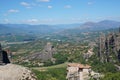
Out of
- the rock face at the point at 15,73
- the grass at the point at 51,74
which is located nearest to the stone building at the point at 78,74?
the grass at the point at 51,74

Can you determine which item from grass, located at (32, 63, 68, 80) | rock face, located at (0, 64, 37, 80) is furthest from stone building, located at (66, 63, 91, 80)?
rock face, located at (0, 64, 37, 80)

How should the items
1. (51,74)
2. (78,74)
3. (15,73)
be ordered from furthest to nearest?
(51,74) → (78,74) → (15,73)

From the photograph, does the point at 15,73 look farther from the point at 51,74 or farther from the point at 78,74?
the point at 51,74

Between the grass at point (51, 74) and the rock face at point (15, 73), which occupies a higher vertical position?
the rock face at point (15, 73)

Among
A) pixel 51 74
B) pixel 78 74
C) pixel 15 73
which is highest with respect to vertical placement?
pixel 15 73

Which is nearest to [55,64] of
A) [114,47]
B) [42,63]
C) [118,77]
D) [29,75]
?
[42,63]

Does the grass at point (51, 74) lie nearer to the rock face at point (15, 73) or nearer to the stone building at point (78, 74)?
the stone building at point (78, 74)

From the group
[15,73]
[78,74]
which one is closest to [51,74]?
[78,74]

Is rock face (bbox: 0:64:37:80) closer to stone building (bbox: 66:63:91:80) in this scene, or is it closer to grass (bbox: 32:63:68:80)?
stone building (bbox: 66:63:91:80)

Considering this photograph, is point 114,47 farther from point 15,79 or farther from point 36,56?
point 15,79
